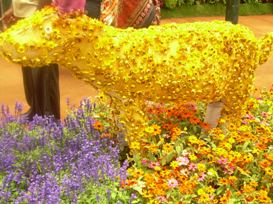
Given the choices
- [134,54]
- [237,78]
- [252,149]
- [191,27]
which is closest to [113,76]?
[134,54]

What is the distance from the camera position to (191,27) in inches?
147

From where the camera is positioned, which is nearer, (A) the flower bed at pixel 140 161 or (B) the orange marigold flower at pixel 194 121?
(A) the flower bed at pixel 140 161

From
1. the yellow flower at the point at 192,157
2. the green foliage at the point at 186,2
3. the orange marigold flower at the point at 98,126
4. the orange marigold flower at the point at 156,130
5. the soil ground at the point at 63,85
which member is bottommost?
the soil ground at the point at 63,85

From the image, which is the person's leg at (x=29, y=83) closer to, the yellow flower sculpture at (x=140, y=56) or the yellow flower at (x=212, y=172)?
the yellow flower sculpture at (x=140, y=56)

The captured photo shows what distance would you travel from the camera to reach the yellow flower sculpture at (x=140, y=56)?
320 centimetres

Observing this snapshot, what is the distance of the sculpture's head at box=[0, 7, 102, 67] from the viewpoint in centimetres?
313

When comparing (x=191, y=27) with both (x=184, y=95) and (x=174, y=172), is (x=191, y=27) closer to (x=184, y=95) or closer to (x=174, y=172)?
(x=184, y=95)

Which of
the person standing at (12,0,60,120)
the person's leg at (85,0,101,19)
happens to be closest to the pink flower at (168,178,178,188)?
the person standing at (12,0,60,120)

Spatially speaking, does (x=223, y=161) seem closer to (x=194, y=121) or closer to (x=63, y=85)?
(x=194, y=121)

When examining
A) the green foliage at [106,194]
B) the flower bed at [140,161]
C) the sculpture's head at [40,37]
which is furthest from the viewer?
the flower bed at [140,161]

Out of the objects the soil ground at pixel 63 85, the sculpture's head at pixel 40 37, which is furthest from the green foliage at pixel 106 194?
the soil ground at pixel 63 85

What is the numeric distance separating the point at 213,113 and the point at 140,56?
1010mm

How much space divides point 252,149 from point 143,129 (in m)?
0.97

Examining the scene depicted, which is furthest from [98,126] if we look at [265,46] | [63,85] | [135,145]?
[63,85]
